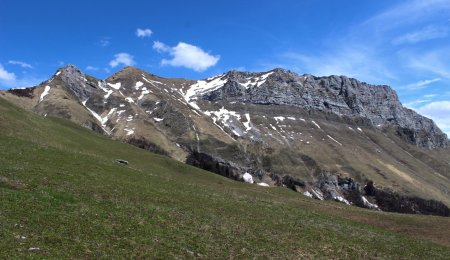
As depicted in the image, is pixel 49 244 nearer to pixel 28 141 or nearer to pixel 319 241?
pixel 319 241

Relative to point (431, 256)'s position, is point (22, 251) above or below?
below

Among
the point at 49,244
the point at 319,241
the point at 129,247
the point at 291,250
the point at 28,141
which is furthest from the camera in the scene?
the point at 28,141

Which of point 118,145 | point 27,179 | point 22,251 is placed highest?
point 118,145

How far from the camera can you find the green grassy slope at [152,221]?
2461cm

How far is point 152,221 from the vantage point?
30.9m

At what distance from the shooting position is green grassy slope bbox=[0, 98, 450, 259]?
969 inches

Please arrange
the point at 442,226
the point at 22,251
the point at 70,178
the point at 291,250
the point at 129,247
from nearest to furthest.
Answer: the point at 22,251 < the point at 129,247 < the point at 291,250 < the point at 70,178 < the point at 442,226

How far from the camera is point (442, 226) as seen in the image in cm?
4906

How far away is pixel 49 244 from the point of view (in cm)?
2250

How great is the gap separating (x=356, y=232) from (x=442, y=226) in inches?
603

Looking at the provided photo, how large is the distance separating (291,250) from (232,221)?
7.08 meters

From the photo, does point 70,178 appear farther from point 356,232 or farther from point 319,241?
point 356,232

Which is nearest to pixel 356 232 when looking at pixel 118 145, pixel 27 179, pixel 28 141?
pixel 27 179

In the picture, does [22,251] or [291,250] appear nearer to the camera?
[22,251]
